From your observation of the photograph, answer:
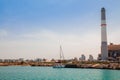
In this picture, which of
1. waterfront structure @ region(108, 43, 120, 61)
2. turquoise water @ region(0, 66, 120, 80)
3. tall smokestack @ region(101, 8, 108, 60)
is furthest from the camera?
waterfront structure @ region(108, 43, 120, 61)

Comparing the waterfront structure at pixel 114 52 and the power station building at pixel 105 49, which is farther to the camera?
the waterfront structure at pixel 114 52

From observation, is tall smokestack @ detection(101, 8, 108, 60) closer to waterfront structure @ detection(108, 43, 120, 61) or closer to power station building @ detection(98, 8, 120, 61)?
power station building @ detection(98, 8, 120, 61)

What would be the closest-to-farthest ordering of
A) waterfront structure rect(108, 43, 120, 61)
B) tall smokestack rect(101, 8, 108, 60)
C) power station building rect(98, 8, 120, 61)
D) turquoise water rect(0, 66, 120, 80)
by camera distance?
Result: turquoise water rect(0, 66, 120, 80), tall smokestack rect(101, 8, 108, 60), power station building rect(98, 8, 120, 61), waterfront structure rect(108, 43, 120, 61)

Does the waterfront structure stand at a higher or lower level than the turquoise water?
higher

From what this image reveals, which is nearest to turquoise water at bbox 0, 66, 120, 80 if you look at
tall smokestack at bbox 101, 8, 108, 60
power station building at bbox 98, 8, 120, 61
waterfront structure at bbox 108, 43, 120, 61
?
tall smokestack at bbox 101, 8, 108, 60

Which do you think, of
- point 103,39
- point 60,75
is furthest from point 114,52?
point 60,75

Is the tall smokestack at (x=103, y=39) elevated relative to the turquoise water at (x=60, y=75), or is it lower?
elevated

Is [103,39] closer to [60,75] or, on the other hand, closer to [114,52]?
[114,52]

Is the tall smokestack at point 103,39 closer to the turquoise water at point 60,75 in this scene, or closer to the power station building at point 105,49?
the power station building at point 105,49

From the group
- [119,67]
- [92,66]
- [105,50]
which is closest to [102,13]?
[105,50]

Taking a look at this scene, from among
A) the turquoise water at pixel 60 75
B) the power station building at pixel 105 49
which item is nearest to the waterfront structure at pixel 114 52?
the power station building at pixel 105 49

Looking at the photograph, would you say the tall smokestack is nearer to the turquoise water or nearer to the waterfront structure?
the waterfront structure

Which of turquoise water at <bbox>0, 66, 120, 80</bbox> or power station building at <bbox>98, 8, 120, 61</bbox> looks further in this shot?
power station building at <bbox>98, 8, 120, 61</bbox>

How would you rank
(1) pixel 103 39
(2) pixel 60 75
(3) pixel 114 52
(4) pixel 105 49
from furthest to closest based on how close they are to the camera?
(3) pixel 114 52 → (4) pixel 105 49 → (1) pixel 103 39 → (2) pixel 60 75
